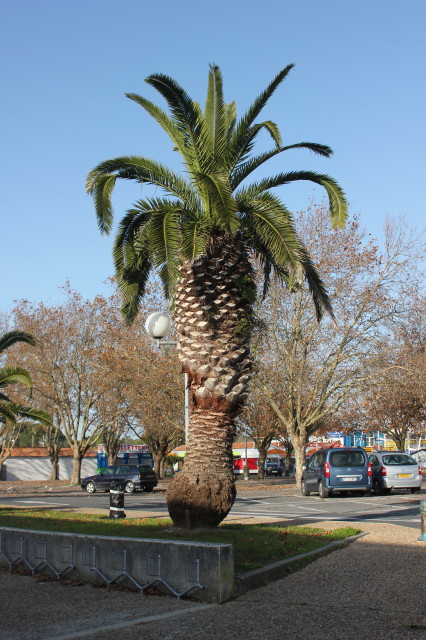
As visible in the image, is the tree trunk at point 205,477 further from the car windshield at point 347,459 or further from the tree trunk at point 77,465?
the tree trunk at point 77,465

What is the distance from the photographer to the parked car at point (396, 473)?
23297 mm

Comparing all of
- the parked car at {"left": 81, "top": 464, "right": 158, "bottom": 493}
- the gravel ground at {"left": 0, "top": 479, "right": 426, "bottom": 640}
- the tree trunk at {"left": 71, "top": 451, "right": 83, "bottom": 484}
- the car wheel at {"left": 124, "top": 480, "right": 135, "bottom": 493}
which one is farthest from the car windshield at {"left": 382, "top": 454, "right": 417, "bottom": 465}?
the tree trunk at {"left": 71, "top": 451, "right": 83, "bottom": 484}

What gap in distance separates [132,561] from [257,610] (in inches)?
70.4

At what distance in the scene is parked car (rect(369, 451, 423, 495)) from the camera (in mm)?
23297

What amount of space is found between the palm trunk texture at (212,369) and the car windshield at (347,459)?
12.5 meters

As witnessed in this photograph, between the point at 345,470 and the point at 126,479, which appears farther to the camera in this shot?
the point at 126,479

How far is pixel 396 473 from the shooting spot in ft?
76.7

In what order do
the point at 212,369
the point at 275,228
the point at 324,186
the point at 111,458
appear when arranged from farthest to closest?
1. the point at 111,458
2. the point at 324,186
3. the point at 275,228
4. the point at 212,369

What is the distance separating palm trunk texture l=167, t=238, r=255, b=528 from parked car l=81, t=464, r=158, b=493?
72.3 ft

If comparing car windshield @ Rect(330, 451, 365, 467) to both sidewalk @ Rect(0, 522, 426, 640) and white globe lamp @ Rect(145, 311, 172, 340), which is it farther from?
sidewalk @ Rect(0, 522, 426, 640)

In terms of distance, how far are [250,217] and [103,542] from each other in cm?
592

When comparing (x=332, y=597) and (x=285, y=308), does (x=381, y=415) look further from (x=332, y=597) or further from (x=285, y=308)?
(x=332, y=597)

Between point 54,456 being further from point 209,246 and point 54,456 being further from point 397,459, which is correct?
point 209,246

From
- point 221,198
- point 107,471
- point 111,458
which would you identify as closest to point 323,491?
point 107,471
